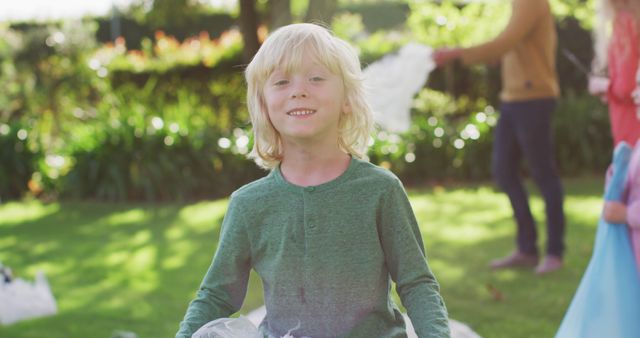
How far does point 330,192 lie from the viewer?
209cm

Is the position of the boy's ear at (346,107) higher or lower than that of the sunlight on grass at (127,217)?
higher

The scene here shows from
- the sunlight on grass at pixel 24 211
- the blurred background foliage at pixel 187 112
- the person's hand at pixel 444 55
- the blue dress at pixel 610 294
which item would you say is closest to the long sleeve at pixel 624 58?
the blue dress at pixel 610 294

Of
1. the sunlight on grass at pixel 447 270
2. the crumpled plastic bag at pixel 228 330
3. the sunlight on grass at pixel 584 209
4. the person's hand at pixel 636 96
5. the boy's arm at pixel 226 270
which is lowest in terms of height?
the sunlight on grass at pixel 584 209

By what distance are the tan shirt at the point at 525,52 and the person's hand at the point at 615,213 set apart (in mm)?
2075

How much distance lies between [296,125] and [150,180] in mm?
6892

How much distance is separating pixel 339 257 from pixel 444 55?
120 inches

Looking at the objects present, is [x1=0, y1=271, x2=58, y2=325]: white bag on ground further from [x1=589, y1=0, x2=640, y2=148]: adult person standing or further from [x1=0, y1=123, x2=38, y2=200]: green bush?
[x1=0, y1=123, x2=38, y2=200]: green bush

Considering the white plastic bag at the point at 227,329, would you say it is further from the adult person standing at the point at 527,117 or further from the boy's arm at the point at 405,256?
the adult person standing at the point at 527,117

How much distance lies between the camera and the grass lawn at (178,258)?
452cm

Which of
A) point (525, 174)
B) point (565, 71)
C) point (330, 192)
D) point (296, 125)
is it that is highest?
point (296, 125)

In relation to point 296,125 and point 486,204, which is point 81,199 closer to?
point 486,204

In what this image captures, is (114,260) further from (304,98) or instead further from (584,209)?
(304,98)

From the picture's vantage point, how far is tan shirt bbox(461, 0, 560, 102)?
5066 mm

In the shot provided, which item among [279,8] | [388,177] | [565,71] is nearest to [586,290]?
[388,177]
